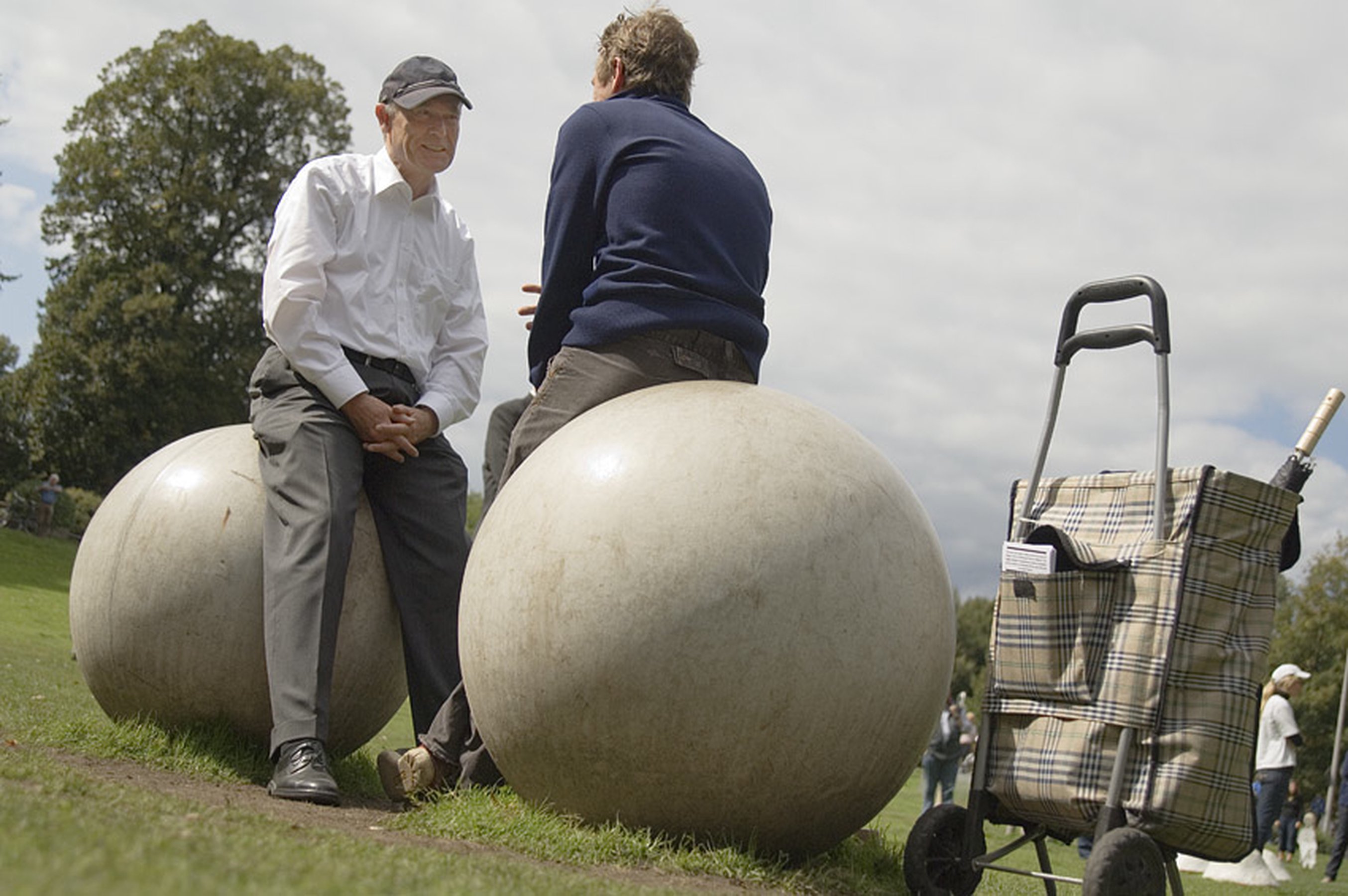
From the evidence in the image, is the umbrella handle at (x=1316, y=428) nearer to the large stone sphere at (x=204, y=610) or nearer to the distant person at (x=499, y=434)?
the large stone sphere at (x=204, y=610)

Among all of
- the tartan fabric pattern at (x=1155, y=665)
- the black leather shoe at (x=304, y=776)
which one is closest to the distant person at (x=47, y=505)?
the black leather shoe at (x=304, y=776)

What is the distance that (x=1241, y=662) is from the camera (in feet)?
14.8

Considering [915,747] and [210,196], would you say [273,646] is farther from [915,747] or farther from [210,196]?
[210,196]

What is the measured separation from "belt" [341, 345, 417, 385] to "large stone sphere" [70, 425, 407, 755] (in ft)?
1.98

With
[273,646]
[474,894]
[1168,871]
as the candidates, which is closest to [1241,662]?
[1168,871]

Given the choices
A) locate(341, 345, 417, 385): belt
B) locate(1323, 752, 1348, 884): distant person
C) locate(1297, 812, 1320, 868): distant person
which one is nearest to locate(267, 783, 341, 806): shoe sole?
locate(341, 345, 417, 385): belt

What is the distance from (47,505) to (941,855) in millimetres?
37911

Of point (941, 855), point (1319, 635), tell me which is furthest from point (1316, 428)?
point (1319, 635)

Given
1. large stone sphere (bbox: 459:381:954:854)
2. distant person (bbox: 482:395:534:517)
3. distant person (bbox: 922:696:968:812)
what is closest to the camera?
large stone sphere (bbox: 459:381:954:854)

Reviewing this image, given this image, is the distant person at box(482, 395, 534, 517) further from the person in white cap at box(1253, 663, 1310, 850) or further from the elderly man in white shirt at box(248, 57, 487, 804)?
the person in white cap at box(1253, 663, 1310, 850)

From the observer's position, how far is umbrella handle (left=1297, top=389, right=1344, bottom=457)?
484cm

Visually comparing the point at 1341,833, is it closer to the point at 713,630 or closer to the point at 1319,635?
the point at 713,630

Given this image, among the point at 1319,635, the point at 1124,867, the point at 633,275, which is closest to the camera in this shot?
the point at 1124,867

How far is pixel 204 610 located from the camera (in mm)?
5719
